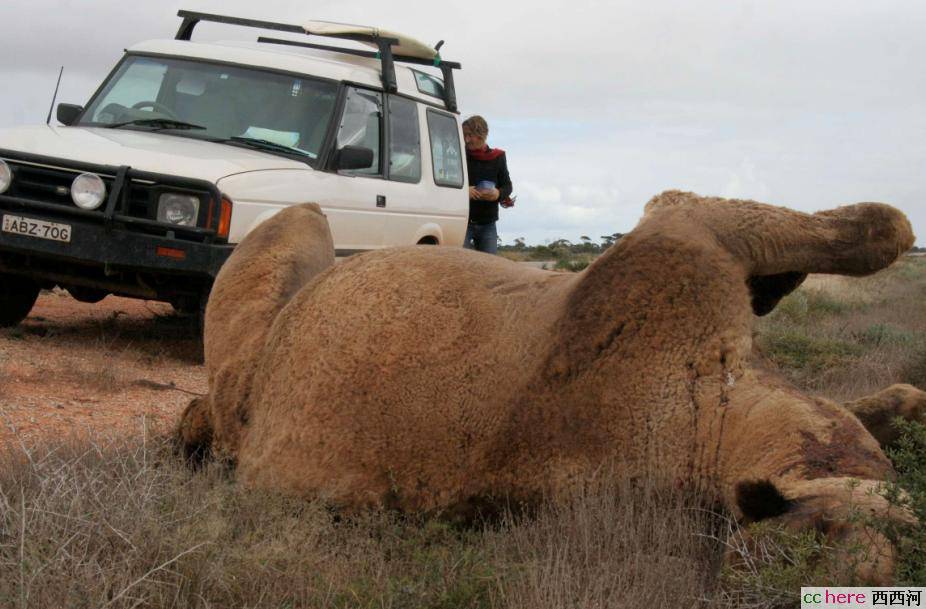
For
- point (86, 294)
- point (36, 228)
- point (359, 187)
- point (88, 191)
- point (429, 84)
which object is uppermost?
point (429, 84)

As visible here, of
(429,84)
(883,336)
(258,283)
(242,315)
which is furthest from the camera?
(429,84)

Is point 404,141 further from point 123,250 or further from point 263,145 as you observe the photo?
point 123,250

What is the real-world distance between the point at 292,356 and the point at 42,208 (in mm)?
5173

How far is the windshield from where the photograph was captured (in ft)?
32.0

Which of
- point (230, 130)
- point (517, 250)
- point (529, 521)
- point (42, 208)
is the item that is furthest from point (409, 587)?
point (517, 250)

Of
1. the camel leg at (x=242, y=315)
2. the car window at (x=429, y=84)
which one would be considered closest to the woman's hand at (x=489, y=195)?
the car window at (x=429, y=84)

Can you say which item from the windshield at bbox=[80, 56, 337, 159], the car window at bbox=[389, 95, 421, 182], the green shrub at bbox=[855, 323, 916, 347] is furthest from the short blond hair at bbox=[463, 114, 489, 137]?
the green shrub at bbox=[855, 323, 916, 347]

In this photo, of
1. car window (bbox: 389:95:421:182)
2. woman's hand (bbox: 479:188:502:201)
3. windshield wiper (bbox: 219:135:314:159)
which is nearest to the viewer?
windshield wiper (bbox: 219:135:314:159)

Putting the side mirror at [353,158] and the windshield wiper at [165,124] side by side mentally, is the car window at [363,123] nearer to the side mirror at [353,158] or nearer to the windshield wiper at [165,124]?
the side mirror at [353,158]

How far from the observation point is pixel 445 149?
12102mm

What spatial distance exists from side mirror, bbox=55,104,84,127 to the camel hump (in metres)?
5.55

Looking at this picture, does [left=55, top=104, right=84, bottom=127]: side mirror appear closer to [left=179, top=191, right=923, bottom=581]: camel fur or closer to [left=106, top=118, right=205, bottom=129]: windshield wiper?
[left=106, top=118, right=205, bottom=129]: windshield wiper

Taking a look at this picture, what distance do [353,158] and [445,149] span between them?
98.8 inches

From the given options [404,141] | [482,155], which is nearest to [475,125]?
[482,155]
